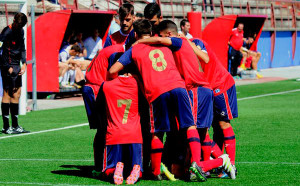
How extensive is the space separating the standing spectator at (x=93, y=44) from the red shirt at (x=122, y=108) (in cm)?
1444

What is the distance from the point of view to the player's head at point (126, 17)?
8.62 meters

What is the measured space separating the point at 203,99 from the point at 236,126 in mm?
5202

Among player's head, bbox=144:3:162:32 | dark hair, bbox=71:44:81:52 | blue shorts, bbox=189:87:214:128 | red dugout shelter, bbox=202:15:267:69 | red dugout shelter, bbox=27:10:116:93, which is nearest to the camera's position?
blue shorts, bbox=189:87:214:128

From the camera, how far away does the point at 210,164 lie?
750 cm

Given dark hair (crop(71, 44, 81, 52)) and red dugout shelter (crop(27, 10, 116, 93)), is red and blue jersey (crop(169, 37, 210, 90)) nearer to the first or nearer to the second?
red dugout shelter (crop(27, 10, 116, 93))

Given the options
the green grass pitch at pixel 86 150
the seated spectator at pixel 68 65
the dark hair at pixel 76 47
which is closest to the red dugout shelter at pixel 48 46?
the seated spectator at pixel 68 65

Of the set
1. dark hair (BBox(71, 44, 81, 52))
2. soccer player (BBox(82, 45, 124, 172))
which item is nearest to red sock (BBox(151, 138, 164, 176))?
soccer player (BBox(82, 45, 124, 172))

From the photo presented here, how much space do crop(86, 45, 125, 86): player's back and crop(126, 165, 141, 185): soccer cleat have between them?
1.20 meters

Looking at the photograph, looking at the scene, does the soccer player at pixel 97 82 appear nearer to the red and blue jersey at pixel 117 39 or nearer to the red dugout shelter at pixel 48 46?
the red and blue jersey at pixel 117 39

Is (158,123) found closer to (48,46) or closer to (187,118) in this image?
(187,118)

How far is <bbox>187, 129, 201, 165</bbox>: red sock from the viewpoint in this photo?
737 cm

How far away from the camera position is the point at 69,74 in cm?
2044

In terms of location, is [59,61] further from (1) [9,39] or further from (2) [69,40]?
(1) [9,39]

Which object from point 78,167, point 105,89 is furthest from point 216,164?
point 78,167
